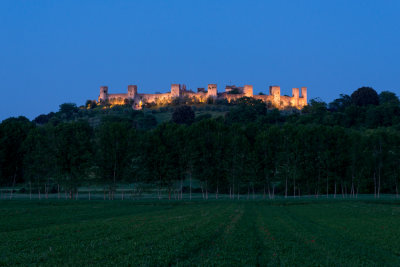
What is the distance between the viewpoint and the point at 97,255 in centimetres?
1638

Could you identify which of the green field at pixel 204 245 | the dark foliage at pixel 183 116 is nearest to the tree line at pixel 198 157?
the green field at pixel 204 245

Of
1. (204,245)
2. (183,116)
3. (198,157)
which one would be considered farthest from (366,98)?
(204,245)

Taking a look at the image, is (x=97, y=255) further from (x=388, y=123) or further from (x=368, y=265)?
(x=388, y=123)

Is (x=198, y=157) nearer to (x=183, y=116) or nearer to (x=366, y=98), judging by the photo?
(x=183, y=116)

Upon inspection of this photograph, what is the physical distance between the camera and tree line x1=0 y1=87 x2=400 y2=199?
7025 cm

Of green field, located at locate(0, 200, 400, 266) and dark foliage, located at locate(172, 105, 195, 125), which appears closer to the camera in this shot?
green field, located at locate(0, 200, 400, 266)

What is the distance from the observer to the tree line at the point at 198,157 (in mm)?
70250

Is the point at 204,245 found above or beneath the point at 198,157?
beneath

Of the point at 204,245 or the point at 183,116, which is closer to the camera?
the point at 204,245

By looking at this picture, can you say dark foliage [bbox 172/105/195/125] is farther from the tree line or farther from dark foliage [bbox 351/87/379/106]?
the tree line

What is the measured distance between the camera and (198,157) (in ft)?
245

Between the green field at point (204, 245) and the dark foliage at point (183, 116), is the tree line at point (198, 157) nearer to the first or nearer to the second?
the green field at point (204, 245)

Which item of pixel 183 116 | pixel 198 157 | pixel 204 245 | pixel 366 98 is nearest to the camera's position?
pixel 204 245

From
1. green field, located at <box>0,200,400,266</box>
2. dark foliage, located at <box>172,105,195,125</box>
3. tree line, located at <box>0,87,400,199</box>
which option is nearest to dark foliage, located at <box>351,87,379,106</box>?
dark foliage, located at <box>172,105,195,125</box>
